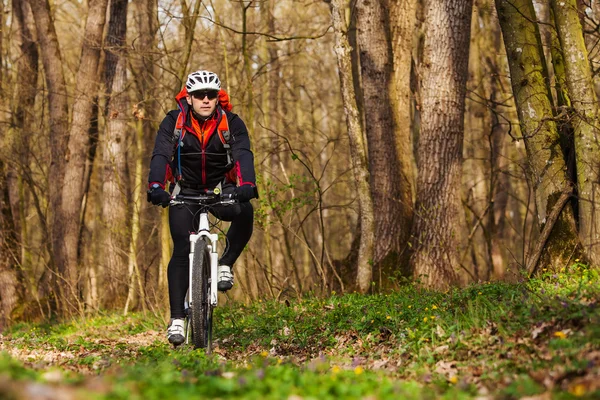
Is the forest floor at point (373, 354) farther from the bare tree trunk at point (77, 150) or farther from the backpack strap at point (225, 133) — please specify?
the bare tree trunk at point (77, 150)

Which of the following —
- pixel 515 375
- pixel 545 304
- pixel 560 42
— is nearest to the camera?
pixel 515 375

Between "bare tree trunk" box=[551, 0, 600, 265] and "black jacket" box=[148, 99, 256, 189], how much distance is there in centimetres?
345

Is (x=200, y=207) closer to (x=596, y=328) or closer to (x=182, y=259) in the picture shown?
(x=182, y=259)

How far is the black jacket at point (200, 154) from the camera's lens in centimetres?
724

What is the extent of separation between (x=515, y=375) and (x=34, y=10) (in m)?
15.2

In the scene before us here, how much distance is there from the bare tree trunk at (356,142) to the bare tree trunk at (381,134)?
0.47 feet

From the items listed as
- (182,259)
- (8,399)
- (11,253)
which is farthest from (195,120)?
(11,253)

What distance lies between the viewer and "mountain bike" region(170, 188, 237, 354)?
7.09 m

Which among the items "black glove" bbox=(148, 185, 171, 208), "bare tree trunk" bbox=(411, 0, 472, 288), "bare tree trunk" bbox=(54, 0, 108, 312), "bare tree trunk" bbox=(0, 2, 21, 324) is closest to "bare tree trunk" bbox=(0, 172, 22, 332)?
"bare tree trunk" bbox=(0, 2, 21, 324)

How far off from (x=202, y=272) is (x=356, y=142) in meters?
5.01

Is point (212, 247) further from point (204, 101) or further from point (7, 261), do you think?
point (7, 261)

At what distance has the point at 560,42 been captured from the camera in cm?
851

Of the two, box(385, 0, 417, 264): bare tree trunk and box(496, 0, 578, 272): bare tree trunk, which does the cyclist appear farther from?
box(385, 0, 417, 264): bare tree trunk

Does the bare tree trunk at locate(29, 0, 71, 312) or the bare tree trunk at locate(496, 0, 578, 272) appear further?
the bare tree trunk at locate(29, 0, 71, 312)
